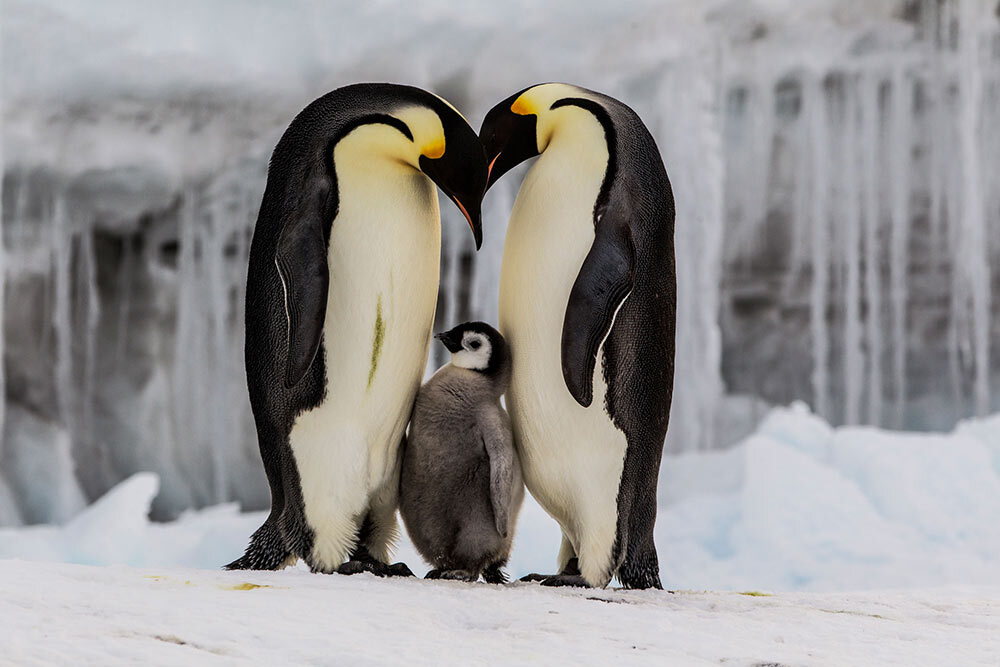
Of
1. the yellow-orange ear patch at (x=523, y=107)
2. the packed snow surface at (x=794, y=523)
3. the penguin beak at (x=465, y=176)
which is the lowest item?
the packed snow surface at (x=794, y=523)

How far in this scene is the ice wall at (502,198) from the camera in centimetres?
530

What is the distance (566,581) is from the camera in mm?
1455

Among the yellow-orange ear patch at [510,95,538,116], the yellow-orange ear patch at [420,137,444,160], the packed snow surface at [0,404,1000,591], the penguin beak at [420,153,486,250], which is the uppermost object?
the yellow-orange ear patch at [510,95,538,116]

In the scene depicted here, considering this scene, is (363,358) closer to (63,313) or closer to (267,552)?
(267,552)

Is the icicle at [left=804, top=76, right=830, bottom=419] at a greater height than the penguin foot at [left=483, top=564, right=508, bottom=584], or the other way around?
the icicle at [left=804, top=76, right=830, bottom=419]

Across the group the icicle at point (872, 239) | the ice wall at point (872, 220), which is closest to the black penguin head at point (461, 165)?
the ice wall at point (872, 220)

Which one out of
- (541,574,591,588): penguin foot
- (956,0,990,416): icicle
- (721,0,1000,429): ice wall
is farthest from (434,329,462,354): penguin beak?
(956,0,990,416): icicle

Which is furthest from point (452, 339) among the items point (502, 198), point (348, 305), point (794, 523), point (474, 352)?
point (502, 198)

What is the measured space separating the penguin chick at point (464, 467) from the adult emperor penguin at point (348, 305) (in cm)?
4

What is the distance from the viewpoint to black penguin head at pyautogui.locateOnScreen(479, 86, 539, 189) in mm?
1604

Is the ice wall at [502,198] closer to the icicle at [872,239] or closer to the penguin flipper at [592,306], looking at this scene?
the icicle at [872,239]

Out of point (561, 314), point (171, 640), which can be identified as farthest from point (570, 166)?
point (171, 640)

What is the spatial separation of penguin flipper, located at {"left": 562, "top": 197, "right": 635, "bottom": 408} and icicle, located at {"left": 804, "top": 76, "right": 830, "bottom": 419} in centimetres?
507

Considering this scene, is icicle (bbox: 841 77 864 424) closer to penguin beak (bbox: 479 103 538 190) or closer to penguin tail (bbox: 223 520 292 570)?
penguin beak (bbox: 479 103 538 190)
